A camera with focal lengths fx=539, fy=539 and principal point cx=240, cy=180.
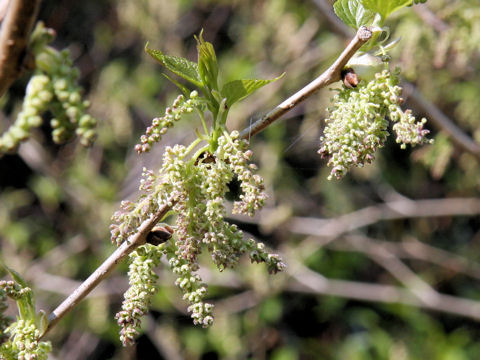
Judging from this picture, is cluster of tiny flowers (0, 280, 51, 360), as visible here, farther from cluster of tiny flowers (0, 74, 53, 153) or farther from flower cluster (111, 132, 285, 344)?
cluster of tiny flowers (0, 74, 53, 153)

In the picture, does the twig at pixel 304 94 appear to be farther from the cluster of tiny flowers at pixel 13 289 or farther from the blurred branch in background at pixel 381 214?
the blurred branch in background at pixel 381 214

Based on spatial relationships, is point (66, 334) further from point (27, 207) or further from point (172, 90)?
point (172, 90)

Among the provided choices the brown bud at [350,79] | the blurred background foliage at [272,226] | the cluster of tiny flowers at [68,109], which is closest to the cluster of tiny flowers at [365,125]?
the brown bud at [350,79]

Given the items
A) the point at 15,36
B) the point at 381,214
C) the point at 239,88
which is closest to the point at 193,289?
the point at 239,88

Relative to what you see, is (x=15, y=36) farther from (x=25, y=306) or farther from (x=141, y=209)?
(x=25, y=306)

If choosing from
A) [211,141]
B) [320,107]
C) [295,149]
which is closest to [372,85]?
[211,141]
